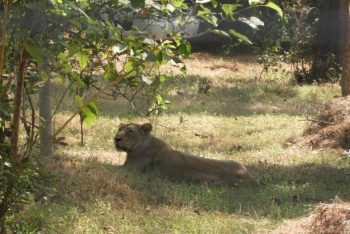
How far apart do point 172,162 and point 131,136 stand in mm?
917

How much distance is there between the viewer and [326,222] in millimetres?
5984

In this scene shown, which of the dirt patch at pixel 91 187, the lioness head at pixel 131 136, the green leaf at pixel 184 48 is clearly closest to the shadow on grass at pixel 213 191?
the dirt patch at pixel 91 187

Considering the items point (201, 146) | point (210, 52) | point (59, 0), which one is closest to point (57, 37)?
point (59, 0)

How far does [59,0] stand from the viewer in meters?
4.07

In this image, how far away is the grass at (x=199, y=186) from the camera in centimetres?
655

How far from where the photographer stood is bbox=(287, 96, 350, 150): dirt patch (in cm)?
1123

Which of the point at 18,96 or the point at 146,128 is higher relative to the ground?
the point at 18,96

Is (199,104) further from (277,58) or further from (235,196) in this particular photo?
(235,196)

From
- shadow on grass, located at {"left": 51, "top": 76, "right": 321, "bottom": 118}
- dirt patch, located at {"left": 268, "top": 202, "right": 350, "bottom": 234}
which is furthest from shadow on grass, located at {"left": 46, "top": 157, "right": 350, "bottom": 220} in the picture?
shadow on grass, located at {"left": 51, "top": 76, "right": 321, "bottom": 118}

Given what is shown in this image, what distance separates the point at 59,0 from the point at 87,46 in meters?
0.96

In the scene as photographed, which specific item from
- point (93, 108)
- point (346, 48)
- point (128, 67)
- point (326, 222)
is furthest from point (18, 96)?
point (346, 48)

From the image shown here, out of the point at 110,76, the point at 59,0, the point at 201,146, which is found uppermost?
the point at 59,0

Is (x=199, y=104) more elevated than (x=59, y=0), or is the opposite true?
(x=59, y=0)

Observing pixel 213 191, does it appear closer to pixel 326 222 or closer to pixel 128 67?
pixel 326 222
